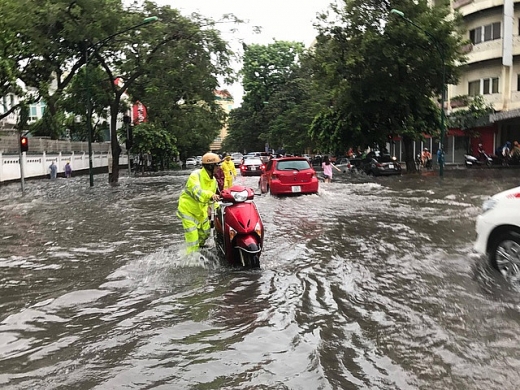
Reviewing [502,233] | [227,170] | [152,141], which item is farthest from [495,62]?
[502,233]

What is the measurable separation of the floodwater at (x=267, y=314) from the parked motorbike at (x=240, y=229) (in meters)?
0.21

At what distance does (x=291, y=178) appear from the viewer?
17438 millimetres

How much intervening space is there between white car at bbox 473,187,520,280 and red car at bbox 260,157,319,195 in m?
11.0

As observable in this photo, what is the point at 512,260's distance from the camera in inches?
240

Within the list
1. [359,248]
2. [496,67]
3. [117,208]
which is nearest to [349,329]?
[359,248]

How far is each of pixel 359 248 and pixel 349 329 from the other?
4040mm

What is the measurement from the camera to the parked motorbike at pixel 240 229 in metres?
6.91

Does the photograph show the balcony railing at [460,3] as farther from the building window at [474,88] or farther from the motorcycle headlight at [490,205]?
the motorcycle headlight at [490,205]

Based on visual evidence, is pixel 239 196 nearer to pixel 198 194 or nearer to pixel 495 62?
pixel 198 194

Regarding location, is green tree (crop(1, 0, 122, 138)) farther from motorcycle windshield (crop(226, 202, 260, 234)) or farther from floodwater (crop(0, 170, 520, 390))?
motorcycle windshield (crop(226, 202, 260, 234))

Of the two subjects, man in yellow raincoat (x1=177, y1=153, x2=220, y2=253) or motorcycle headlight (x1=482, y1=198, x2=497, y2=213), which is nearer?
motorcycle headlight (x1=482, y1=198, x2=497, y2=213)

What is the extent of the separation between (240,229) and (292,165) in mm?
10963

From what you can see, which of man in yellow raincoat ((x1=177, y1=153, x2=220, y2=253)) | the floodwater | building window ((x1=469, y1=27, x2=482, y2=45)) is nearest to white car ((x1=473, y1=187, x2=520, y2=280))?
the floodwater

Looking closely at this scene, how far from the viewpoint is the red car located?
1742cm
